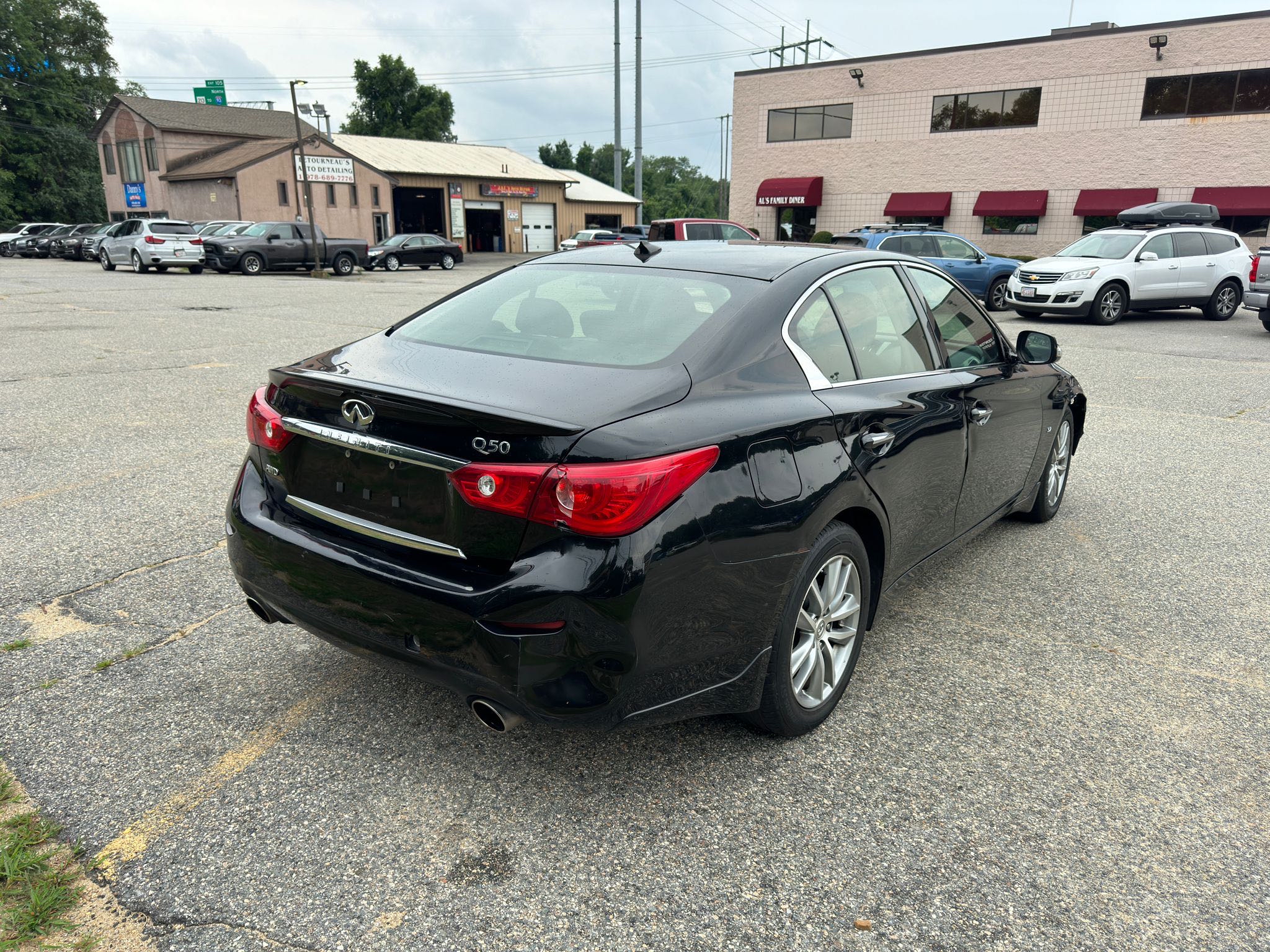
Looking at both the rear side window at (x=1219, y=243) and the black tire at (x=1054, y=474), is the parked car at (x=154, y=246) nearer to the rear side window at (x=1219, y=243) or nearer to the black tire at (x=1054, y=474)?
the rear side window at (x=1219, y=243)

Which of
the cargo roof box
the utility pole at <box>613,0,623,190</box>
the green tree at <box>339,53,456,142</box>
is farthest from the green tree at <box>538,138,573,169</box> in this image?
the cargo roof box

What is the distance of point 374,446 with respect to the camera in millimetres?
2557

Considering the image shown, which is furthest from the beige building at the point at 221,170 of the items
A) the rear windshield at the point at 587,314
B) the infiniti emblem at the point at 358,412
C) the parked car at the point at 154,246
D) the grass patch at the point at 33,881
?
the grass patch at the point at 33,881

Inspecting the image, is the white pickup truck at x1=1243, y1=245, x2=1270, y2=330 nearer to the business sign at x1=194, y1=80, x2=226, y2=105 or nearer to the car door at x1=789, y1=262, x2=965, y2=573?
the car door at x1=789, y1=262, x2=965, y2=573

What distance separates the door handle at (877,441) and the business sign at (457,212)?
50.3 m

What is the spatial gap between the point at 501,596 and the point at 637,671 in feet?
1.34

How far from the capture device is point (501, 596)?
7.67ft

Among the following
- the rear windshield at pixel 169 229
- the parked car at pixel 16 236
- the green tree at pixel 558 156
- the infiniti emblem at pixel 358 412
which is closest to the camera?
the infiniti emblem at pixel 358 412

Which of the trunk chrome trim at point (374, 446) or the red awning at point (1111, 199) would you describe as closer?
the trunk chrome trim at point (374, 446)

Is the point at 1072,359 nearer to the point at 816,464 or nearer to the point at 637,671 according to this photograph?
the point at 816,464

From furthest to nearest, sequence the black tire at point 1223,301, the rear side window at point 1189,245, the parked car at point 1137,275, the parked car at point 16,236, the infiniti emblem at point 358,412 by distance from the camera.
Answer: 1. the parked car at point 16,236
2. the black tire at point 1223,301
3. the rear side window at point 1189,245
4. the parked car at point 1137,275
5. the infiniti emblem at point 358,412

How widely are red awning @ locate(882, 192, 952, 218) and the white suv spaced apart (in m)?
18.9

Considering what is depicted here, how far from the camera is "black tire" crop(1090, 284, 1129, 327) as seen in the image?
53.1 ft

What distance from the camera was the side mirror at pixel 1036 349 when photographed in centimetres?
448
